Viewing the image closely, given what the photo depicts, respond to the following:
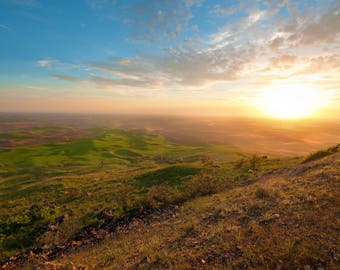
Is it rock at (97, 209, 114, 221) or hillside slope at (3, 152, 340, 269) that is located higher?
hillside slope at (3, 152, 340, 269)

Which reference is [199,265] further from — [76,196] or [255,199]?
[76,196]

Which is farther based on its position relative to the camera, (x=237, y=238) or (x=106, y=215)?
(x=106, y=215)

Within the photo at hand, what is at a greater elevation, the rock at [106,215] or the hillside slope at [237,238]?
the hillside slope at [237,238]

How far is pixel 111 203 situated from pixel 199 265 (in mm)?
10923

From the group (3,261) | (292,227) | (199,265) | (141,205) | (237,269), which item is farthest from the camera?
(141,205)

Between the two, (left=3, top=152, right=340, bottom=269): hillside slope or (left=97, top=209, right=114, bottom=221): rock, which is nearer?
(left=3, top=152, right=340, bottom=269): hillside slope

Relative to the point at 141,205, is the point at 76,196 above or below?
below

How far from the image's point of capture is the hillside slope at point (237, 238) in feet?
16.2

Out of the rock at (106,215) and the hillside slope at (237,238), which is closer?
the hillside slope at (237,238)

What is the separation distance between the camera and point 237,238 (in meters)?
6.09

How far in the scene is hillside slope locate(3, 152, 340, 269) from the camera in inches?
194

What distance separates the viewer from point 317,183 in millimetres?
9906

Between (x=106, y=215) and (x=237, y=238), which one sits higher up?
(x=237, y=238)

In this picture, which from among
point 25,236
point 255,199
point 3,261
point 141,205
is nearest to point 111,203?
point 141,205
